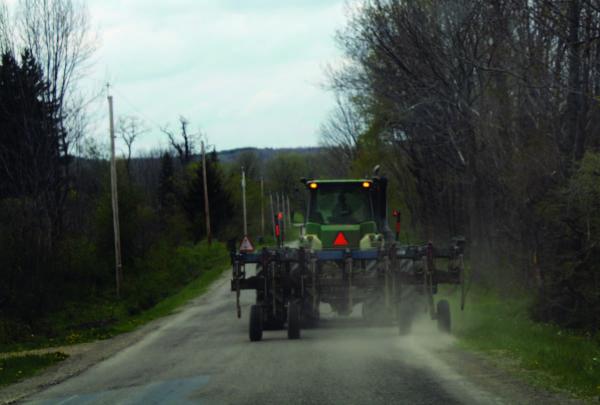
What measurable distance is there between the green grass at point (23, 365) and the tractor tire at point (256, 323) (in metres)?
3.86

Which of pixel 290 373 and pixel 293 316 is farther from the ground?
pixel 293 316

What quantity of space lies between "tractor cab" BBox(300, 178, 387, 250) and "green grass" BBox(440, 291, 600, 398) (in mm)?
2846

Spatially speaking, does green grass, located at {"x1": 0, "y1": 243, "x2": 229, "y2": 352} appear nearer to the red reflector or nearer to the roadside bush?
the red reflector

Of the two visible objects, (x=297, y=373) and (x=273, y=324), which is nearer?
(x=297, y=373)

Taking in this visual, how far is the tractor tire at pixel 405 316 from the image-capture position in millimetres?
17625

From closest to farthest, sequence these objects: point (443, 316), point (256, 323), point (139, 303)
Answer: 1. point (256, 323)
2. point (443, 316)
3. point (139, 303)

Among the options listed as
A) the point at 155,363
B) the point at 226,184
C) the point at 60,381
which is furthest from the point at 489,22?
the point at 226,184

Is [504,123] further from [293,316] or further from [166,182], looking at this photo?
[166,182]

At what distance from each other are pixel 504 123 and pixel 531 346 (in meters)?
11.5

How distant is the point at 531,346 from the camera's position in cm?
1526

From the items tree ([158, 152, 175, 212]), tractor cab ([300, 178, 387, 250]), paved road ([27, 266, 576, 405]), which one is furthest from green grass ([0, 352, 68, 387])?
tree ([158, 152, 175, 212])

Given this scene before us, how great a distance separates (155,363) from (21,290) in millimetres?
14935

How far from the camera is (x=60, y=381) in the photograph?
47.5ft

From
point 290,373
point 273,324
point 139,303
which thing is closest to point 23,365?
point 273,324
